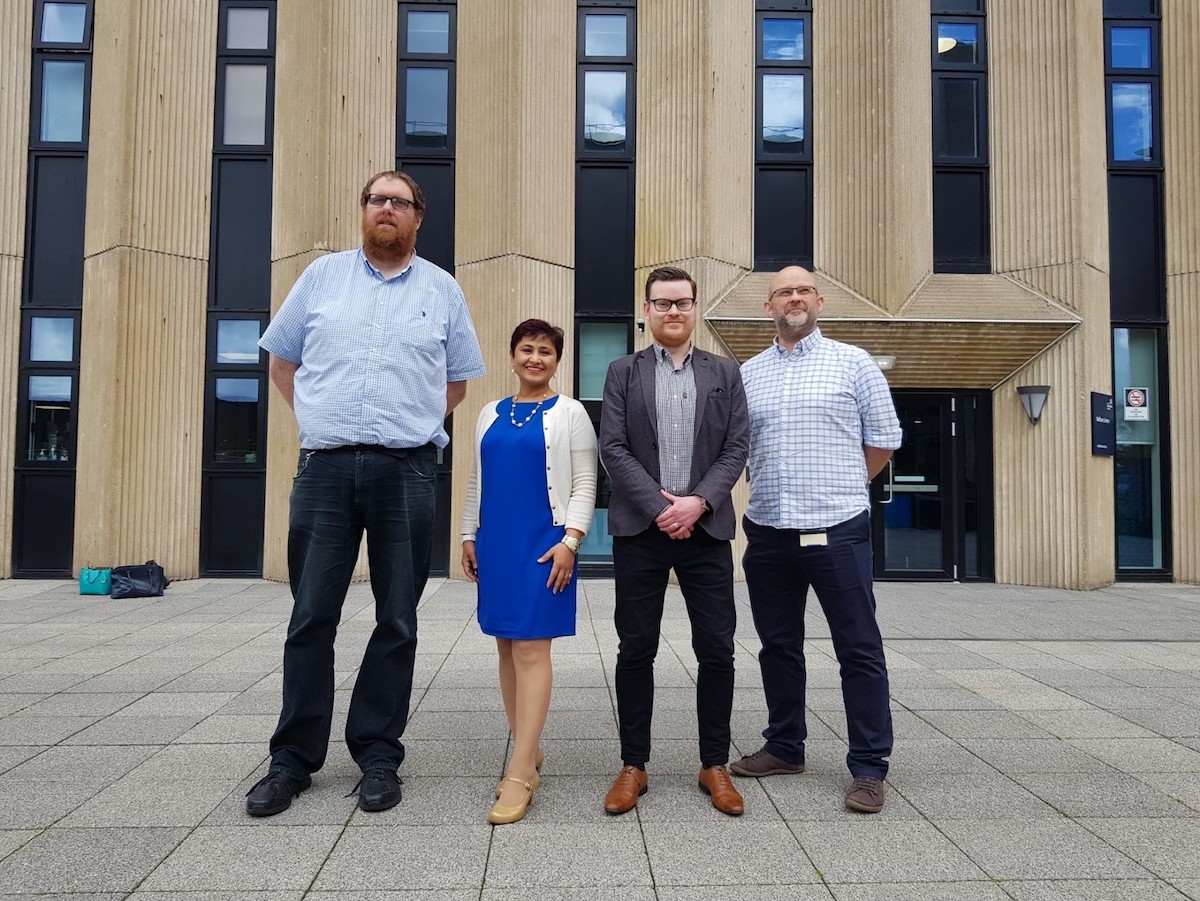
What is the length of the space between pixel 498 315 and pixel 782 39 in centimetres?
538

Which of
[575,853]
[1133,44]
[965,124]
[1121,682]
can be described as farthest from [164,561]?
[1133,44]

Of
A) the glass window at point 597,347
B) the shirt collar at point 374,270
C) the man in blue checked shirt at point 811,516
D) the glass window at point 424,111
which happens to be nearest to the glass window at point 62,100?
the glass window at point 424,111

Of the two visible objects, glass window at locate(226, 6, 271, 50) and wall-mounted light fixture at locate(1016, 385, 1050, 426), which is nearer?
wall-mounted light fixture at locate(1016, 385, 1050, 426)

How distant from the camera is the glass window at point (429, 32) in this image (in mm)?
10562

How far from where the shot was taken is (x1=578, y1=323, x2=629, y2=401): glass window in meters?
10.4

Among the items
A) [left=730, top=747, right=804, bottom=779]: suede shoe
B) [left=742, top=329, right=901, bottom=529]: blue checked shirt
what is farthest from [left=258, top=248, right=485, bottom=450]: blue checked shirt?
[left=730, top=747, right=804, bottom=779]: suede shoe

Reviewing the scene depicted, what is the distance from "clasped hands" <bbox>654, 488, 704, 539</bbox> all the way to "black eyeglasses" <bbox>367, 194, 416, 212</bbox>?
1.55 metres

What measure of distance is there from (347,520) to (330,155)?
833 centimetres

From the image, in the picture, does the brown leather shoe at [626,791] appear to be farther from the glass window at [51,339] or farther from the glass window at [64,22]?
the glass window at [64,22]

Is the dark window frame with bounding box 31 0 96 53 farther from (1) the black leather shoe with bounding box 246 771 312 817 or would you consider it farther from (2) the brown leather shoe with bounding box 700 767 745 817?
(2) the brown leather shoe with bounding box 700 767 745 817

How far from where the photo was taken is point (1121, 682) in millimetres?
5043

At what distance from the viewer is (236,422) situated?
10.3 metres

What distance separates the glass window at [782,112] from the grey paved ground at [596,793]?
7216mm

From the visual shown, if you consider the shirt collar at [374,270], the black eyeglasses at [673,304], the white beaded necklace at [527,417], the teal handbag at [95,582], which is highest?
the shirt collar at [374,270]
